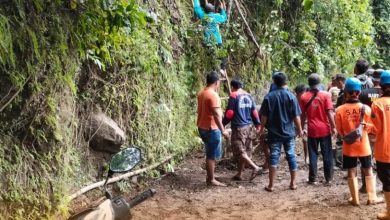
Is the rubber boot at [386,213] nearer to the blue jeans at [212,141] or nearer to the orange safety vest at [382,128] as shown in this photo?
the orange safety vest at [382,128]

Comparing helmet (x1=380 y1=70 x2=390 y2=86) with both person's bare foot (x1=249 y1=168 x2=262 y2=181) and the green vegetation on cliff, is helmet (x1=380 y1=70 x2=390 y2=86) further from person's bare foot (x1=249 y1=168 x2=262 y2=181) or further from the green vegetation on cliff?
person's bare foot (x1=249 y1=168 x2=262 y2=181)

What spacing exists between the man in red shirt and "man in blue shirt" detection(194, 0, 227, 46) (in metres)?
3.07

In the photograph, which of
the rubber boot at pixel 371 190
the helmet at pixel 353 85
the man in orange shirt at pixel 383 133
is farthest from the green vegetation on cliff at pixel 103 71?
the rubber boot at pixel 371 190

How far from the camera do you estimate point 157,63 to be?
8180 millimetres

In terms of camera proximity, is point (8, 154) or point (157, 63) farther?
point (157, 63)

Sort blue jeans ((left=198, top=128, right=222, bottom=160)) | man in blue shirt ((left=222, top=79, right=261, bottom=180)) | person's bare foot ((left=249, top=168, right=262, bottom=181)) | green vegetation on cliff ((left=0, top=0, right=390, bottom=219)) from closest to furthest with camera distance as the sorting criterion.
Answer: green vegetation on cliff ((left=0, top=0, right=390, bottom=219)) → blue jeans ((left=198, top=128, right=222, bottom=160)) → man in blue shirt ((left=222, top=79, right=261, bottom=180)) → person's bare foot ((left=249, top=168, right=262, bottom=181))

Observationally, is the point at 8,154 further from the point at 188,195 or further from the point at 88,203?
the point at 188,195

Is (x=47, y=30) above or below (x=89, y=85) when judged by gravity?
above

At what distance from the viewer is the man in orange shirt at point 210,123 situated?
771cm

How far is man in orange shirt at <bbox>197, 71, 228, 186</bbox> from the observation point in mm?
7711

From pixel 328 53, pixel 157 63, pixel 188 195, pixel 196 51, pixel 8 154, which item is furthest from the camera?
pixel 328 53

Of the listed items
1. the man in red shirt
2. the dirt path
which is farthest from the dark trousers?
the man in red shirt

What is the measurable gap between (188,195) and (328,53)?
8020mm

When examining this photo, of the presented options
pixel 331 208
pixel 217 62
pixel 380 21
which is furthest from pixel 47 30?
pixel 380 21
